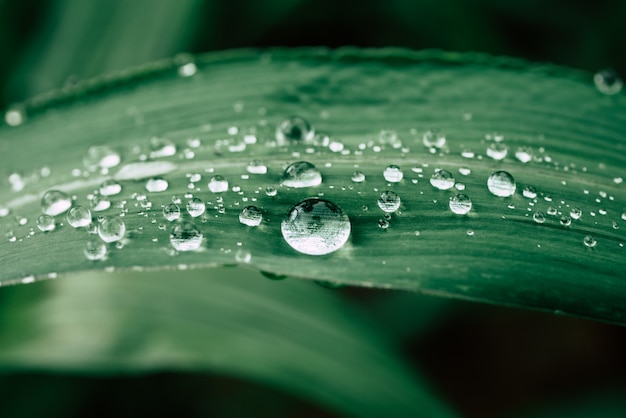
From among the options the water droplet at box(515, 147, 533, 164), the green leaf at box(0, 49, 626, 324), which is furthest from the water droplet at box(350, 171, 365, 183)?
the water droplet at box(515, 147, 533, 164)

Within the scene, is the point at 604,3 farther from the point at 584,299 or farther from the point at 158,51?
the point at 584,299

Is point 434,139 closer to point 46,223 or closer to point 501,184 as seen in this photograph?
point 501,184

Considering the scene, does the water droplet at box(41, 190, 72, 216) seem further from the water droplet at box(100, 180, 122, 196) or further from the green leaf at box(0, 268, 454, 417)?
the green leaf at box(0, 268, 454, 417)

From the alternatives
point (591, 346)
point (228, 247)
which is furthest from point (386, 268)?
point (591, 346)

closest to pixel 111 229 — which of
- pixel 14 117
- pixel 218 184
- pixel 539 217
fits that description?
pixel 218 184

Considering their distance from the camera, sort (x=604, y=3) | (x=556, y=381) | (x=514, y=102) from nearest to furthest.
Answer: (x=514, y=102) < (x=604, y=3) < (x=556, y=381)

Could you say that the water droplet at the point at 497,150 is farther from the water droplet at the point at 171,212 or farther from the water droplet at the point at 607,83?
the water droplet at the point at 171,212
